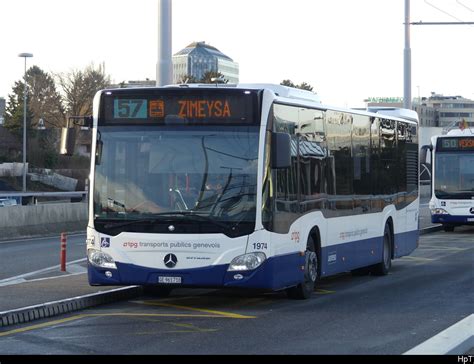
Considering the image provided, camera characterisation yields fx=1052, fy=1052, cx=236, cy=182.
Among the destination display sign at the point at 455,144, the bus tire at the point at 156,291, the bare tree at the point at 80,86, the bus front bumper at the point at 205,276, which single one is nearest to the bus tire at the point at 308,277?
the bus front bumper at the point at 205,276

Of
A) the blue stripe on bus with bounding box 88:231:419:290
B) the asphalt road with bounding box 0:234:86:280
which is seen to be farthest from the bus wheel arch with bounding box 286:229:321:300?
the asphalt road with bounding box 0:234:86:280

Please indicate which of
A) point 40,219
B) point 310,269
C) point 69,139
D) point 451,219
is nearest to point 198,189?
point 69,139

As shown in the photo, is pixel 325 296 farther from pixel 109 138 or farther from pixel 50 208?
pixel 50 208

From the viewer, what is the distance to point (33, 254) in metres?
23.2

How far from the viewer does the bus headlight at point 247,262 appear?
1345 cm

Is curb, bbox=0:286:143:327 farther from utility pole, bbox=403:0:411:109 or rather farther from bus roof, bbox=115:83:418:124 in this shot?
utility pole, bbox=403:0:411:109

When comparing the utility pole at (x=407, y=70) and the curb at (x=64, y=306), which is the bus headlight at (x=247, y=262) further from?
the utility pole at (x=407, y=70)

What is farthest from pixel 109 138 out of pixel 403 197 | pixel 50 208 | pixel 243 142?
pixel 50 208

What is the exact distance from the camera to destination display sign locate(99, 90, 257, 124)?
1378cm

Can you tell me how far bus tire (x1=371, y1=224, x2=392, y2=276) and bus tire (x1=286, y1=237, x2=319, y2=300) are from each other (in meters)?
4.14

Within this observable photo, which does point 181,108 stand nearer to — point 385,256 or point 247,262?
point 247,262

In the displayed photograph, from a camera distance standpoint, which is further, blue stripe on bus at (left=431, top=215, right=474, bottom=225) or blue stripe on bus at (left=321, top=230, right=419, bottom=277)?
blue stripe on bus at (left=431, top=215, right=474, bottom=225)

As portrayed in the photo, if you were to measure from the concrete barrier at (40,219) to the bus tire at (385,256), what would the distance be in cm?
1245

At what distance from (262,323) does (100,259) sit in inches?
103
